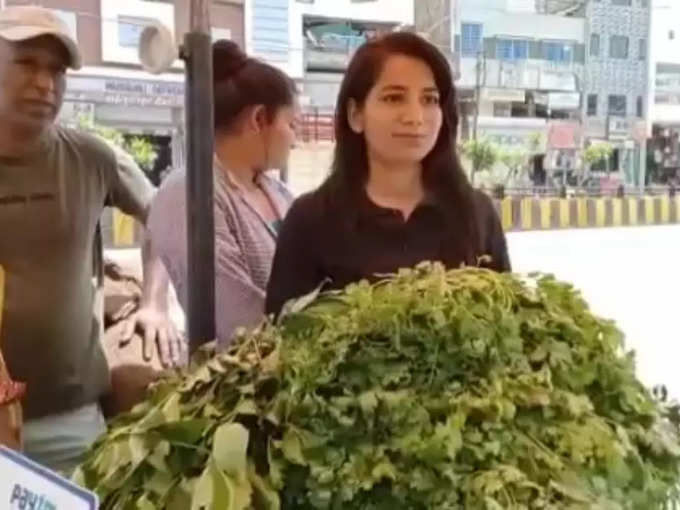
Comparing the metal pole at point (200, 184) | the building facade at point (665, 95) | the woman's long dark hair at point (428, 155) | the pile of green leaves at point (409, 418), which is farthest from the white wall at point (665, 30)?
the pile of green leaves at point (409, 418)

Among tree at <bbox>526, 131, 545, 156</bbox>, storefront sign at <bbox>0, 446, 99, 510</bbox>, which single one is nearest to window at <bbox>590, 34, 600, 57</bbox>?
tree at <bbox>526, 131, 545, 156</bbox>

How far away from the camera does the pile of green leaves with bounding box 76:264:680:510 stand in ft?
2.52

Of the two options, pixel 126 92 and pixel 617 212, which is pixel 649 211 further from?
pixel 126 92

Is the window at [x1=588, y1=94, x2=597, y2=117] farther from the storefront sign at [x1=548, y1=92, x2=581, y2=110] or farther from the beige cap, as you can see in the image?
the beige cap

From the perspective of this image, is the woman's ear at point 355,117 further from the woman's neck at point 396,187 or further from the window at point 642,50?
the window at point 642,50

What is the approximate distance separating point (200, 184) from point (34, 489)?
619 mm

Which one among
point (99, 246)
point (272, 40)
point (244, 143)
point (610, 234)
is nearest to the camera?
point (99, 246)

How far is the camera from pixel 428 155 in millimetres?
1368

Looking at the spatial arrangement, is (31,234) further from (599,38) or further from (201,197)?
(599,38)

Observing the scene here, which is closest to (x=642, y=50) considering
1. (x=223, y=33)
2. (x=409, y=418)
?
(x=223, y=33)

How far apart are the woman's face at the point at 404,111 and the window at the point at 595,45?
1.28m

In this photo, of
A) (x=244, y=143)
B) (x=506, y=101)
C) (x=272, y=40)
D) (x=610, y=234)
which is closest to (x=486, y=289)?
(x=244, y=143)

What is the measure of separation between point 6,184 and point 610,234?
2014mm

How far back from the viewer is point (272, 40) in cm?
226
